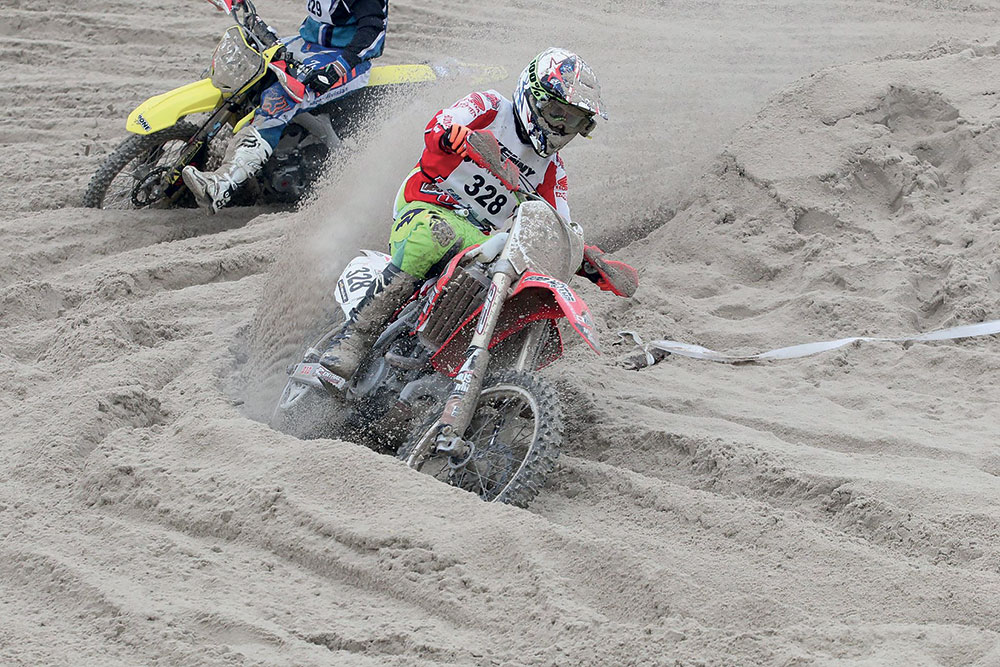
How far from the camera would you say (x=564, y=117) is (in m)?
5.00

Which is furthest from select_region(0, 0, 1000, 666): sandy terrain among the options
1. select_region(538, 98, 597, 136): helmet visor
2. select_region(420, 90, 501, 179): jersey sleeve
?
select_region(538, 98, 597, 136): helmet visor

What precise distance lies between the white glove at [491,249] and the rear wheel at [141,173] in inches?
143

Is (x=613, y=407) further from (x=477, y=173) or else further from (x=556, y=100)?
(x=556, y=100)

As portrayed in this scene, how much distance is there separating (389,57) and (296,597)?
290 inches

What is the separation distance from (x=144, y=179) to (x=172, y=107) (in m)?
0.54

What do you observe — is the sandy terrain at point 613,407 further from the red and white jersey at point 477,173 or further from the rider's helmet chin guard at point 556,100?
the rider's helmet chin guard at point 556,100

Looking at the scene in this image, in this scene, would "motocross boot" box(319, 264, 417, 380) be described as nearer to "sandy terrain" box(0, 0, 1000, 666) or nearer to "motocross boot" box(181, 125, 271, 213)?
"sandy terrain" box(0, 0, 1000, 666)

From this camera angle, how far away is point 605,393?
5383 mm

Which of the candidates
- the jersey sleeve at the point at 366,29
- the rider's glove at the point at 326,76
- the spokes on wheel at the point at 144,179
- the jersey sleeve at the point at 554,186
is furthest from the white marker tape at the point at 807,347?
the spokes on wheel at the point at 144,179

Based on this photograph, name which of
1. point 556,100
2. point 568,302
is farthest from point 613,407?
point 556,100

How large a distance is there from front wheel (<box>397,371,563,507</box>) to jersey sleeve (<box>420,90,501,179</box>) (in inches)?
42.6

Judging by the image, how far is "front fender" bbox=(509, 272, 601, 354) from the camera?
4363 mm

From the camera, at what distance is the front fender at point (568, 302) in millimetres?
4363

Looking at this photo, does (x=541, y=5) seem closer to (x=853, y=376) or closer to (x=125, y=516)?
(x=853, y=376)
